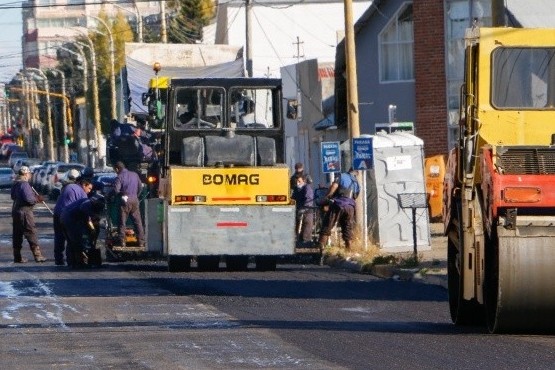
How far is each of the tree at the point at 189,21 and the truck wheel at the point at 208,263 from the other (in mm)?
60717

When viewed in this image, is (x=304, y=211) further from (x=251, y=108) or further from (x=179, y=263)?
(x=179, y=263)

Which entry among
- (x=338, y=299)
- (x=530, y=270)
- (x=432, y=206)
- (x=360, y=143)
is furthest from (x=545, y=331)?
(x=432, y=206)

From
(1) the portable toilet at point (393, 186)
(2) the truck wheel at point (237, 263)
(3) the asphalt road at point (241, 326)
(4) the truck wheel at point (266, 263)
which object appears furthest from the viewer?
(1) the portable toilet at point (393, 186)

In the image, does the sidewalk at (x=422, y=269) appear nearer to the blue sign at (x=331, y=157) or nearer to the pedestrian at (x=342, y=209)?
the pedestrian at (x=342, y=209)

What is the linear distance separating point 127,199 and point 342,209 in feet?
12.5

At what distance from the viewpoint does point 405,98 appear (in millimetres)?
39688

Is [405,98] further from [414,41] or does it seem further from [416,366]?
[416,366]

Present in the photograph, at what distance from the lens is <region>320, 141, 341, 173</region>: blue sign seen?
2756 centimetres

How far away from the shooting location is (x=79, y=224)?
25109mm

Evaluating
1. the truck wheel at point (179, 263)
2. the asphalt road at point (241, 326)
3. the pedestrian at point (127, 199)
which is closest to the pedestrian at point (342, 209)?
the asphalt road at point (241, 326)

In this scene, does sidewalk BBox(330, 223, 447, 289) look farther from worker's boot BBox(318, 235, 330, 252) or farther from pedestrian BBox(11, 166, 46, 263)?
pedestrian BBox(11, 166, 46, 263)

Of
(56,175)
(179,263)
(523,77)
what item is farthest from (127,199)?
(56,175)

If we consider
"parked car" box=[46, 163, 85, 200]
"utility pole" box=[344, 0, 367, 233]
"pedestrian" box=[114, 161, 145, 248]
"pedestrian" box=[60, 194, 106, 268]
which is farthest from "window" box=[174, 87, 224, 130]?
"parked car" box=[46, 163, 85, 200]

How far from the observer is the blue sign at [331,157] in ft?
90.4
